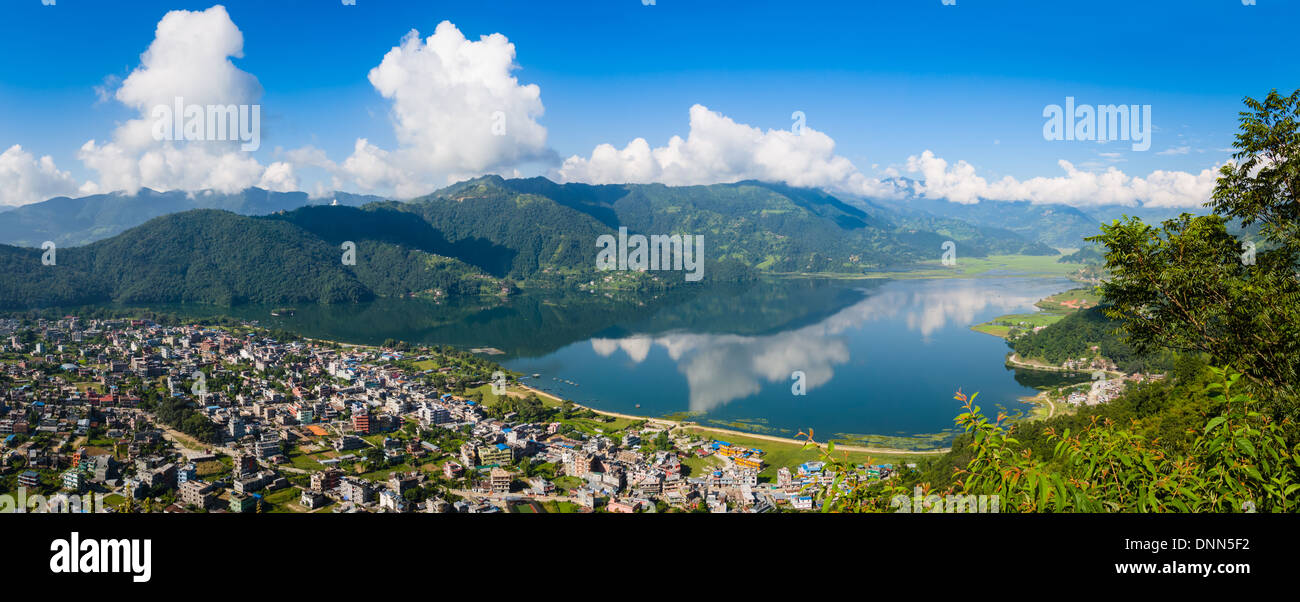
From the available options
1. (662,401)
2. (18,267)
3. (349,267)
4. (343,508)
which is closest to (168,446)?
(343,508)

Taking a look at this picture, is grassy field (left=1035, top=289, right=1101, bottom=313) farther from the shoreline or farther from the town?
the town

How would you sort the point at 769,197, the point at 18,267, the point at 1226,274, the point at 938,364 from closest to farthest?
the point at 1226,274, the point at 938,364, the point at 18,267, the point at 769,197

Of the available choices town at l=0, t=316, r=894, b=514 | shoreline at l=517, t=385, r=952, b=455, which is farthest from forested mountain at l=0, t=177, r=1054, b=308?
shoreline at l=517, t=385, r=952, b=455

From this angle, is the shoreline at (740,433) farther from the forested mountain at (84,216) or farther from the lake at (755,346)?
the forested mountain at (84,216)

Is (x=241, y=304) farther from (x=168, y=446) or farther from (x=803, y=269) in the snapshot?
(x=803, y=269)

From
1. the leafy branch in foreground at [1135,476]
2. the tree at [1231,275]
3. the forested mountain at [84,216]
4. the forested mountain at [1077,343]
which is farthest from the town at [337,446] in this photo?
the forested mountain at [84,216]
